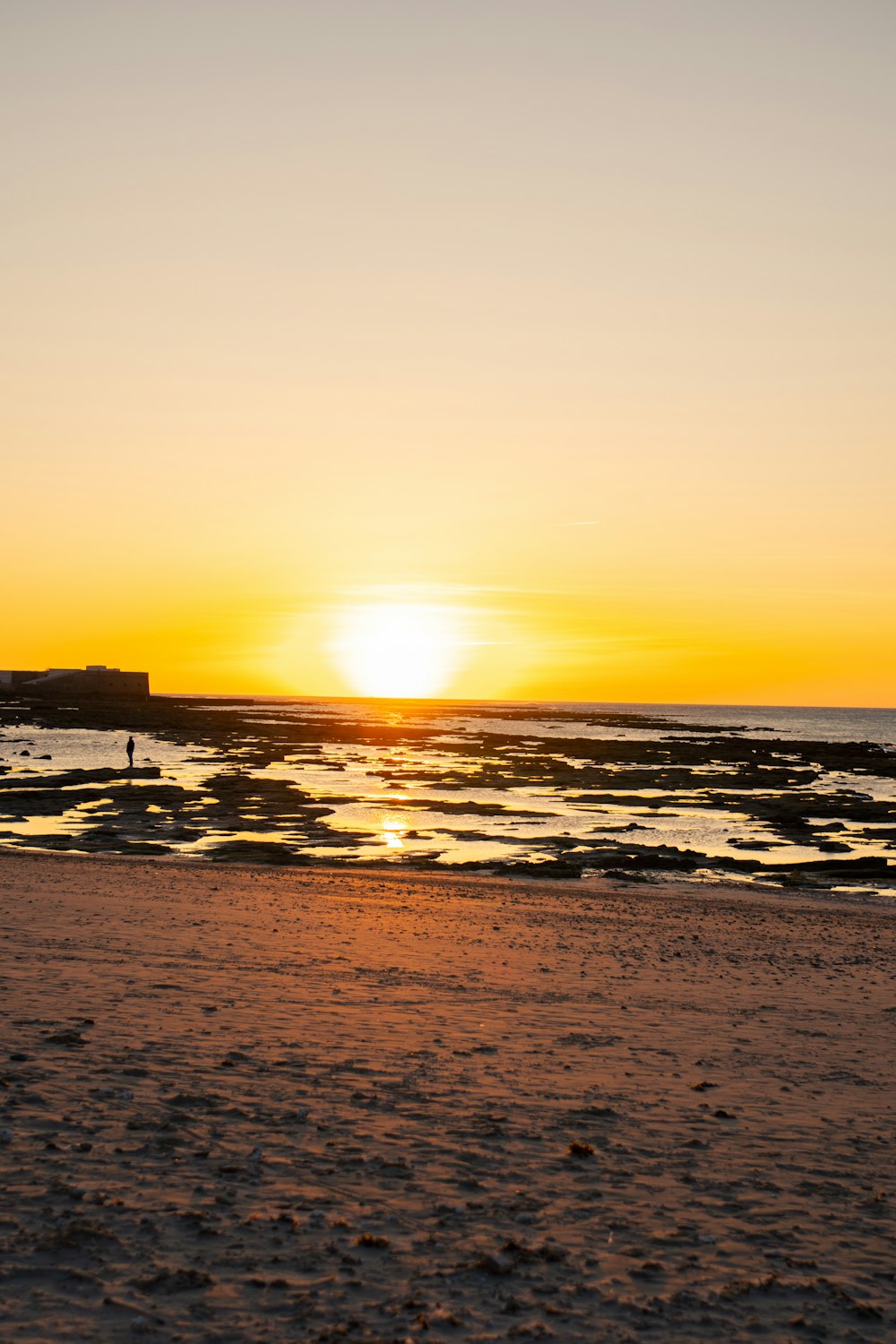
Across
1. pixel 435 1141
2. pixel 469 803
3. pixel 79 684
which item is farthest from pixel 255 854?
pixel 79 684

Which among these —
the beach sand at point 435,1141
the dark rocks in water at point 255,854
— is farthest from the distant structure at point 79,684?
the beach sand at point 435,1141

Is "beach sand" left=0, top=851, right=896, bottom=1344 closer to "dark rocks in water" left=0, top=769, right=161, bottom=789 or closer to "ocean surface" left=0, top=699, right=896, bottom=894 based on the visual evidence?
"ocean surface" left=0, top=699, right=896, bottom=894

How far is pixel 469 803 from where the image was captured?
157ft

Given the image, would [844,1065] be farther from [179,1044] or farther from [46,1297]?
[46,1297]

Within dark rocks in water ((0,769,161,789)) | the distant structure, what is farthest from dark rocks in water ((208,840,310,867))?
the distant structure

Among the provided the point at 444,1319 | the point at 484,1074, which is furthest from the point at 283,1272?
the point at 484,1074

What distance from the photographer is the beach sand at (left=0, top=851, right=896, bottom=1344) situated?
6.44 m

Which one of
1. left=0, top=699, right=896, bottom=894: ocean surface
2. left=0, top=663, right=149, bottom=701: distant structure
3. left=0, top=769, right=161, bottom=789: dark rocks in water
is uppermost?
left=0, top=663, right=149, bottom=701: distant structure

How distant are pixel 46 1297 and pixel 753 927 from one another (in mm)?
17418

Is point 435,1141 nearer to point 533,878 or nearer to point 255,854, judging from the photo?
point 533,878

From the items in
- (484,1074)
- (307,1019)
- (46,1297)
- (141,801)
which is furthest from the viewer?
(141,801)

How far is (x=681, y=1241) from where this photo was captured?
735cm

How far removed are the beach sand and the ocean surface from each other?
15.6 metres

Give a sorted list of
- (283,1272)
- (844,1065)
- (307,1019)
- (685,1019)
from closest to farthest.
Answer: (283,1272) < (844,1065) < (307,1019) < (685,1019)
